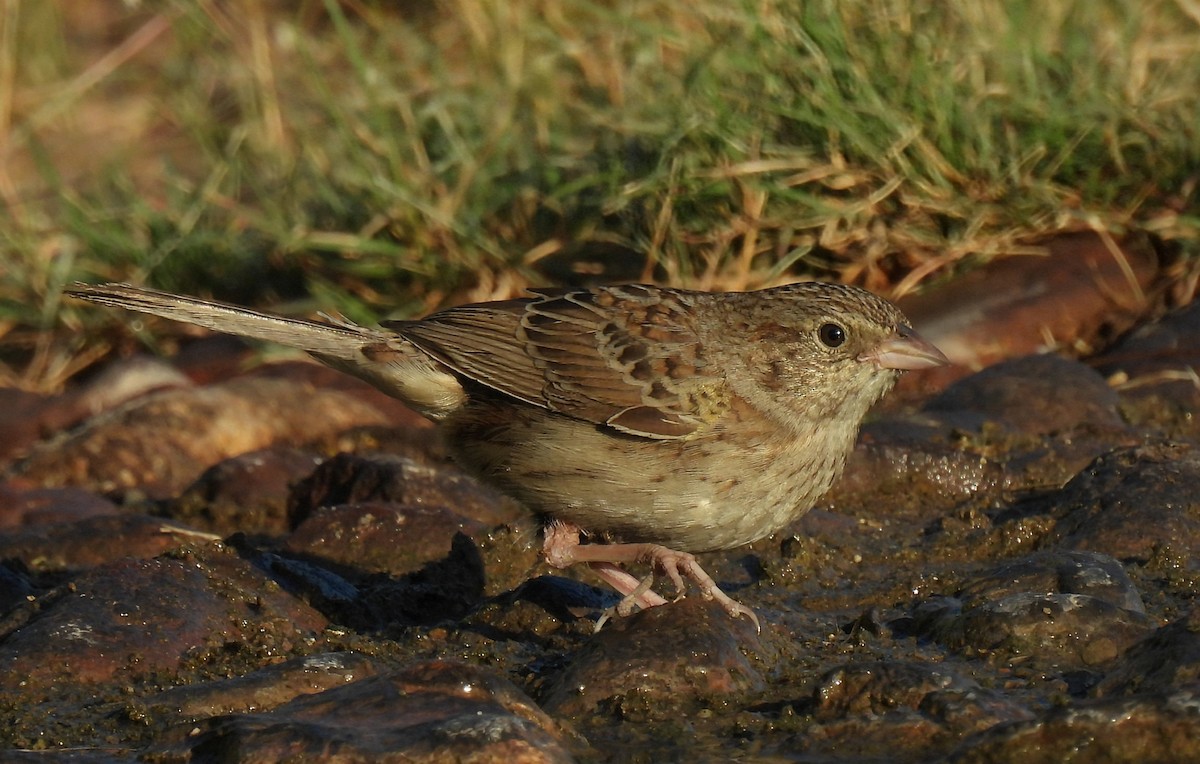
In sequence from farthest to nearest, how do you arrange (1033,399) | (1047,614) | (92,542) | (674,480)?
(1033,399) < (92,542) < (674,480) < (1047,614)

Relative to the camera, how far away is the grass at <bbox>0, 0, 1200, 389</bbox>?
752 cm

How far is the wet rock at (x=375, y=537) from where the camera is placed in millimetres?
5496

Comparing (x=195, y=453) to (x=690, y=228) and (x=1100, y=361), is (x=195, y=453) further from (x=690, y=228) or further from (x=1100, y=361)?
(x=1100, y=361)

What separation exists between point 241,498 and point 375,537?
3.02 ft

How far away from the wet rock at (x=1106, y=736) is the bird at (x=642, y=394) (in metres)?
1.05

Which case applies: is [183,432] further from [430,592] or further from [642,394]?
[642,394]

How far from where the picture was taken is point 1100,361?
23.5 ft

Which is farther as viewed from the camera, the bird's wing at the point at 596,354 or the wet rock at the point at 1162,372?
the wet rock at the point at 1162,372

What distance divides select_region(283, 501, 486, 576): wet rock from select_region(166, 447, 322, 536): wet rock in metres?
0.63

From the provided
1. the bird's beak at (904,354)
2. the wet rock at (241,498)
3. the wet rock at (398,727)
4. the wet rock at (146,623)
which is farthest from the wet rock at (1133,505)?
the wet rock at (241,498)

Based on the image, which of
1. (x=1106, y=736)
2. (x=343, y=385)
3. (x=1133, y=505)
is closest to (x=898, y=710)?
(x=1106, y=736)

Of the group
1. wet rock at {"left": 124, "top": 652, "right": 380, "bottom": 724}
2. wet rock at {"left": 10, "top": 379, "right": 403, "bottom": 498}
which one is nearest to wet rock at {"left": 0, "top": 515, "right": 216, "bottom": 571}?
wet rock at {"left": 10, "top": 379, "right": 403, "bottom": 498}

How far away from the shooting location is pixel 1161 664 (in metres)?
4.04

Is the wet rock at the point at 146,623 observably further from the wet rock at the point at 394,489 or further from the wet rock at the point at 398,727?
the wet rock at the point at 394,489
